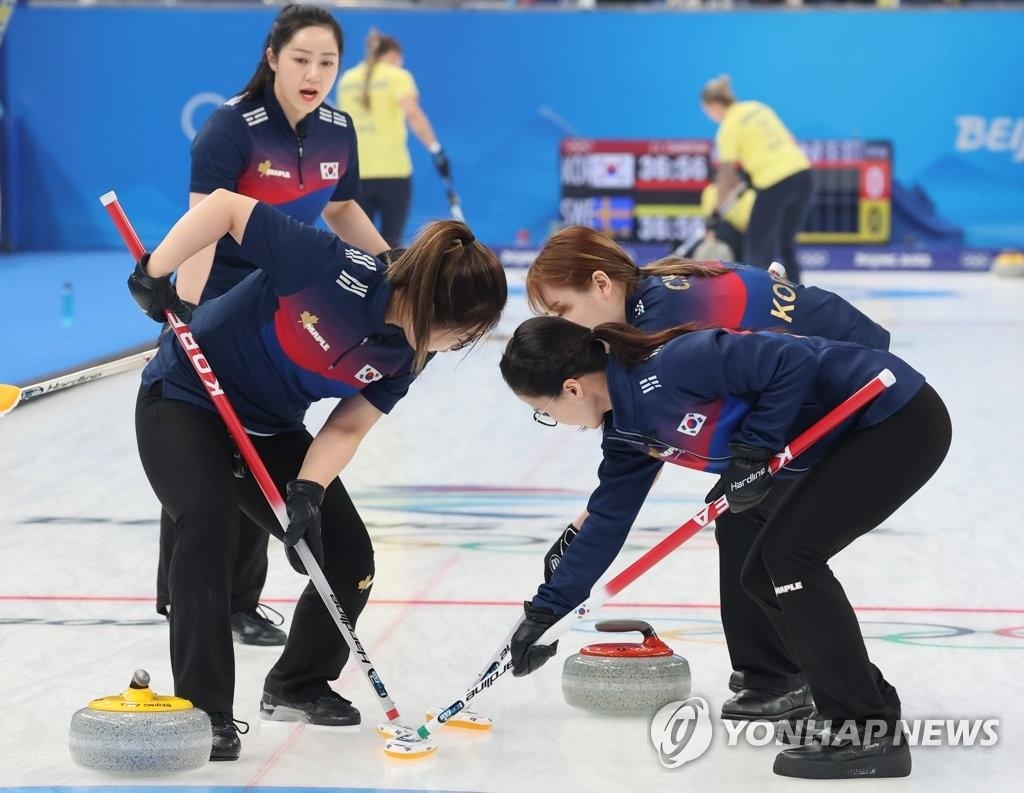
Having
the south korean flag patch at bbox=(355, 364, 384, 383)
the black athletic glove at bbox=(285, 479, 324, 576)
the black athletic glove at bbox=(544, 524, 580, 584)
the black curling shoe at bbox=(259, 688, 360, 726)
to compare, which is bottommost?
the black curling shoe at bbox=(259, 688, 360, 726)

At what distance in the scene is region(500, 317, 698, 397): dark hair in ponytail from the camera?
9.72 ft

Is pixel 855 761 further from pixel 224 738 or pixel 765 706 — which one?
pixel 224 738

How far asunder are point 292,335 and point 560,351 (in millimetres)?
592

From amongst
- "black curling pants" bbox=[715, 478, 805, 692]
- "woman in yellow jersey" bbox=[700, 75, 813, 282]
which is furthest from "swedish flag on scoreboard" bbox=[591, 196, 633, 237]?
"black curling pants" bbox=[715, 478, 805, 692]

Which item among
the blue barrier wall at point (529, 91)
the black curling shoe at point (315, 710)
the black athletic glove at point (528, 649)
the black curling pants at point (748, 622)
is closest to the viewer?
the black athletic glove at point (528, 649)

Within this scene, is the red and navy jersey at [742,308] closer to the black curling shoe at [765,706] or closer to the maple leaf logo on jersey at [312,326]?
the maple leaf logo on jersey at [312,326]

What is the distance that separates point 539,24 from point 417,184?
5.65 ft

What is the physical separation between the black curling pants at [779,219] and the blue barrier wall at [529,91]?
3.54 meters

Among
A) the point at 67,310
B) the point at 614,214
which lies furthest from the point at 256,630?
the point at 614,214

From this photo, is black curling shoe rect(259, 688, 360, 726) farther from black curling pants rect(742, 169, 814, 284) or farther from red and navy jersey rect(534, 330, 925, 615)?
black curling pants rect(742, 169, 814, 284)

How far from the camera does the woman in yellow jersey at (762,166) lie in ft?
33.1

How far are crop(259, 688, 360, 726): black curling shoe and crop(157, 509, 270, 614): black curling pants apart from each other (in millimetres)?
519

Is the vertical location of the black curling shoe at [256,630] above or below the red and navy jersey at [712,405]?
below

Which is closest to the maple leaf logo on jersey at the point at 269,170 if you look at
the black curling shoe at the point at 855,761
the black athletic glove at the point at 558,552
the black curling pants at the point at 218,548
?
the black curling pants at the point at 218,548
